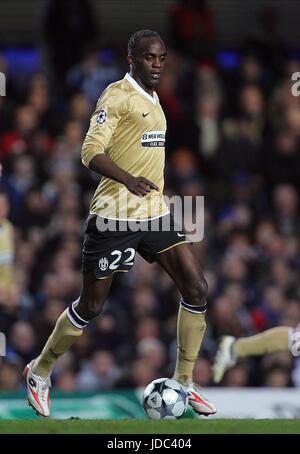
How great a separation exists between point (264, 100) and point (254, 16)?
2.02 meters

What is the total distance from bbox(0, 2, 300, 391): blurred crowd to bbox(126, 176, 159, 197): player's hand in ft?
14.2

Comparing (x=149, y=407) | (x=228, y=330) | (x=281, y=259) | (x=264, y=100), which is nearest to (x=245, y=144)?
(x=264, y=100)

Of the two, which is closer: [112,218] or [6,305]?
[112,218]

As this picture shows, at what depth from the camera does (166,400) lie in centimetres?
988

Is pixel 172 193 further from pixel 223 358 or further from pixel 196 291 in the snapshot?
pixel 196 291

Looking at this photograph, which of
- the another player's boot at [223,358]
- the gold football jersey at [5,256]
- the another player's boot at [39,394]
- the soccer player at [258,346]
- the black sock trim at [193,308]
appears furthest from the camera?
the gold football jersey at [5,256]

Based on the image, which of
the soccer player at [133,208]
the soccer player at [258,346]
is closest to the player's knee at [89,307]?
the soccer player at [133,208]

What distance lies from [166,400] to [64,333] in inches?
33.9

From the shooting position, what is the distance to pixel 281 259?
15445 mm

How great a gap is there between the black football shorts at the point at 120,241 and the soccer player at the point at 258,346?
6.51 feet

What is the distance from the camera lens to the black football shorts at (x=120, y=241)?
9.62m

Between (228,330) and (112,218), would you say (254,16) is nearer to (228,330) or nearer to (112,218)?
(228,330)

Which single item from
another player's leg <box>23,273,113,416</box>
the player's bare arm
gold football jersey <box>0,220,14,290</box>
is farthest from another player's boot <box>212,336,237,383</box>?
the player's bare arm

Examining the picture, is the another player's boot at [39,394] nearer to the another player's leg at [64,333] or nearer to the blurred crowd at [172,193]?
the another player's leg at [64,333]
